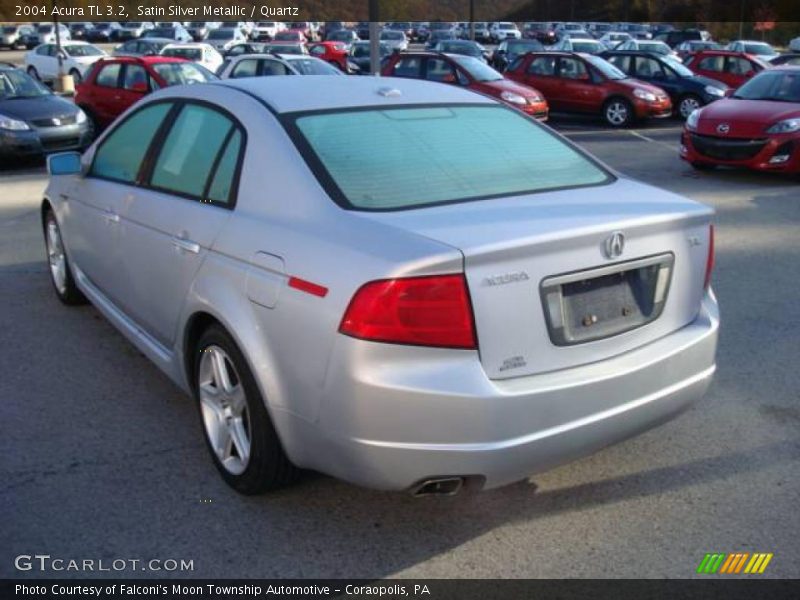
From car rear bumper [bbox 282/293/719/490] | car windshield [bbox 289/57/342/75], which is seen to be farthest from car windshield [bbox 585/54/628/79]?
car rear bumper [bbox 282/293/719/490]

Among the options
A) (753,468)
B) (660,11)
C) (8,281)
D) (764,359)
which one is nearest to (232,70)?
(8,281)

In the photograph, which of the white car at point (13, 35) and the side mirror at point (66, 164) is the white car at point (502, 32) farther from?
the side mirror at point (66, 164)

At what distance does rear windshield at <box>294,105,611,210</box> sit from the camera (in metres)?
3.26

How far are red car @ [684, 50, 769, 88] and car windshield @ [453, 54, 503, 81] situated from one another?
6.76m

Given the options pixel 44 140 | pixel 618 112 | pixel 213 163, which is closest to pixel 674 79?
pixel 618 112

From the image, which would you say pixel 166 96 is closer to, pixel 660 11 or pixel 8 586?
pixel 8 586

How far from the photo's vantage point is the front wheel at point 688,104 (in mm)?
18828

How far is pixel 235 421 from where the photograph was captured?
11.3ft

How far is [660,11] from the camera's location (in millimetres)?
75000

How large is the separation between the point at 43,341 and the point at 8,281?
5.51 feet

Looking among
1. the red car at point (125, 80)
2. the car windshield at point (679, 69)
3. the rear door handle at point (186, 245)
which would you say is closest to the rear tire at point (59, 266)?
the rear door handle at point (186, 245)

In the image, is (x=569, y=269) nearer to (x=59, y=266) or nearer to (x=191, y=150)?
(x=191, y=150)

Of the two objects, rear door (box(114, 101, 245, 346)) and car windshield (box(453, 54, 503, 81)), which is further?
car windshield (box(453, 54, 503, 81))

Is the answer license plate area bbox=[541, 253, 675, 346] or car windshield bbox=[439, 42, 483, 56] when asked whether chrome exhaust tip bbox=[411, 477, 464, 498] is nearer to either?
license plate area bbox=[541, 253, 675, 346]
